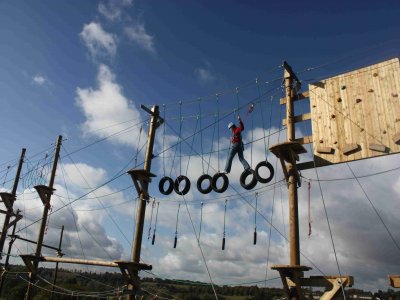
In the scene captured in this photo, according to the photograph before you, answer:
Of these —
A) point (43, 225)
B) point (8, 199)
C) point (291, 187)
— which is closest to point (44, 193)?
point (43, 225)

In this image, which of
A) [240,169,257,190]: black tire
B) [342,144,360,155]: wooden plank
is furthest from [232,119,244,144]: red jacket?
[342,144,360,155]: wooden plank

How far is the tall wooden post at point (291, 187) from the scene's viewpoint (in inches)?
309

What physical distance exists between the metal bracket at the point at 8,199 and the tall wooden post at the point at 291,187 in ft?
56.9

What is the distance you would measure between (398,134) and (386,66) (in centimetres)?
181

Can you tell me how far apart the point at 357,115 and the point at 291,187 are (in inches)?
95.4

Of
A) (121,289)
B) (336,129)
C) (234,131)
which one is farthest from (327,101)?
(121,289)

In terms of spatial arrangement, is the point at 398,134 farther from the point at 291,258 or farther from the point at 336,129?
the point at 291,258

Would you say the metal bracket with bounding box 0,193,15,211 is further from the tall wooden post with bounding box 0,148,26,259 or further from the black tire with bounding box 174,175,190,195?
the black tire with bounding box 174,175,190,195

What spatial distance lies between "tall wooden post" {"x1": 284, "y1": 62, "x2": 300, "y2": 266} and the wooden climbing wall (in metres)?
0.59

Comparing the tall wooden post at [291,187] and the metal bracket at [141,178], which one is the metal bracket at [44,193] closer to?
the metal bracket at [141,178]

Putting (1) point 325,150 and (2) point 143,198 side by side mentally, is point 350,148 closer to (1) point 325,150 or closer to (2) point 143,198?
(1) point 325,150

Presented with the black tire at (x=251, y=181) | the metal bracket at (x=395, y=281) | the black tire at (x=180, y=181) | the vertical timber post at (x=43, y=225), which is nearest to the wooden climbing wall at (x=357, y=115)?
the black tire at (x=251, y=181)

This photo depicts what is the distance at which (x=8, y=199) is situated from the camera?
20.2 metres

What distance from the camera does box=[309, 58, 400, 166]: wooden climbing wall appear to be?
8.23 meters
